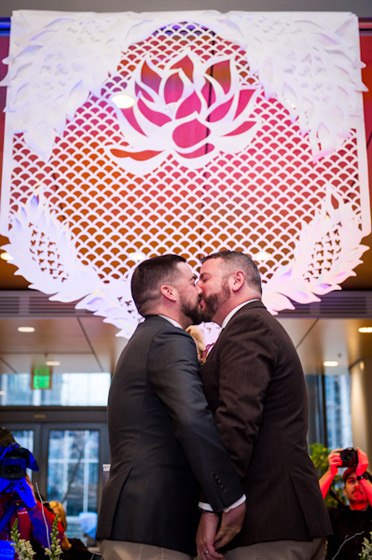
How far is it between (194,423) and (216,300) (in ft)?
1.58

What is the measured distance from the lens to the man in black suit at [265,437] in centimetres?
178

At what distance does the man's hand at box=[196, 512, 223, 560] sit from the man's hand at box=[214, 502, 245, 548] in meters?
0.02

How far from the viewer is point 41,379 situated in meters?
9.91

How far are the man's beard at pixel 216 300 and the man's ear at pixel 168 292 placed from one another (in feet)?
0.32

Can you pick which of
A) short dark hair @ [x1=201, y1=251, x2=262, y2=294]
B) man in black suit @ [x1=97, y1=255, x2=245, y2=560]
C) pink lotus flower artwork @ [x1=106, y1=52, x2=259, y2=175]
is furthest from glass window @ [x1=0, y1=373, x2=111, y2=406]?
man in black suit @ [x1=97, y1=255, x2=245, y2=560]

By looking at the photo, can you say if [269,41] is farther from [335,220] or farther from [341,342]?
[341,342]

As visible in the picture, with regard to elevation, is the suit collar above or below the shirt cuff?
above

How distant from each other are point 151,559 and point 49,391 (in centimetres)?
856

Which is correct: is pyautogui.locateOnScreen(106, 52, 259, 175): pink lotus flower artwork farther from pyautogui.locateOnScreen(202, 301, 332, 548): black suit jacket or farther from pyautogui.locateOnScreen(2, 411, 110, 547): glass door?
pyautogui.locateOnScreen(2, 411, 110, 547): glass door

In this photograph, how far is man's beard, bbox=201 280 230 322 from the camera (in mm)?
2119

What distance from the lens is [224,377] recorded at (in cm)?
186

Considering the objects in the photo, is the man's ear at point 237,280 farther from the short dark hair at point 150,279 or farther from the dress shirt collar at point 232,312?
the short dark hair at point 150,279

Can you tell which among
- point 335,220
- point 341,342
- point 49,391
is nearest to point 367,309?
point 341,342

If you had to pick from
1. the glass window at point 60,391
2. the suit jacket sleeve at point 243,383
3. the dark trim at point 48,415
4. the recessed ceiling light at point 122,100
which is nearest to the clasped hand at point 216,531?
the suit jacket sleeve at point 243,383
